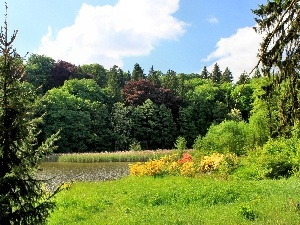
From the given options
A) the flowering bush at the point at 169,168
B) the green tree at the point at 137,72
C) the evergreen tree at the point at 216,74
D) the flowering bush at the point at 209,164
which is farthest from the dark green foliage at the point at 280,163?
the evergreen tree at the point at 216,74

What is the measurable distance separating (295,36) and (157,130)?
52265 mm

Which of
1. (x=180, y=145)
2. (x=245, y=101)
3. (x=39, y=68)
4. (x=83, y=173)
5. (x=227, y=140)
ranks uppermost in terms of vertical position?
(x=39, y=68)

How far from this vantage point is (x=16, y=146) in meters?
7.81

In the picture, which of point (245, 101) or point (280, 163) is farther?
point (245, 101)

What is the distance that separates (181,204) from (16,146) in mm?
8184

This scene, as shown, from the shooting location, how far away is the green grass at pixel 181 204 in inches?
454

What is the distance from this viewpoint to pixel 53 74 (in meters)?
67.0

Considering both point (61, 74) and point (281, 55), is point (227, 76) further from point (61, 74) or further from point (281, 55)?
point (281, 55)

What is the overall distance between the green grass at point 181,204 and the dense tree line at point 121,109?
102 feet

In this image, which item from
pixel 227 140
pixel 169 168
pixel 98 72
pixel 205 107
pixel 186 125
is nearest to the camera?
pixel 169 168

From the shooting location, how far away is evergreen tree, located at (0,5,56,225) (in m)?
7.59

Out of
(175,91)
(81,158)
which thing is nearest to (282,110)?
(81,158)

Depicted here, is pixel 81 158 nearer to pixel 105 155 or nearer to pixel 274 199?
pixel 105 155

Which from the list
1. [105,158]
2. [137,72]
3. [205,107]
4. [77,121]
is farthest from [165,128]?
[137,72]
